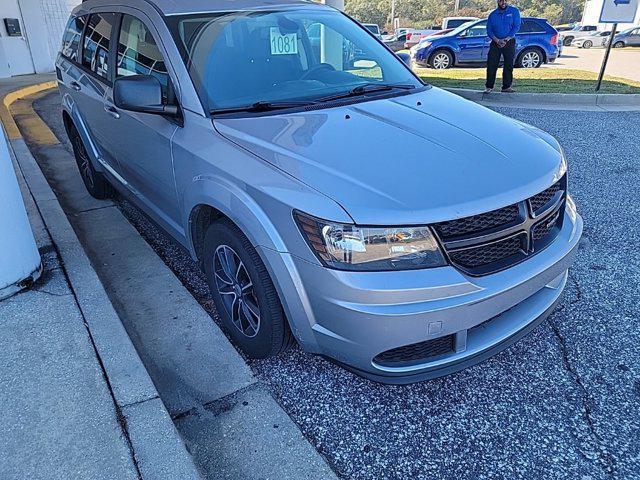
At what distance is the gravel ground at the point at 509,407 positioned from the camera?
209 cm

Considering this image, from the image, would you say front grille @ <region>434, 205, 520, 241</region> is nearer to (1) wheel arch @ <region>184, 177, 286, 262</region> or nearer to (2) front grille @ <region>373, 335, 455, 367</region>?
(2) front grille @ <region>373, 335, 455, 367</region>

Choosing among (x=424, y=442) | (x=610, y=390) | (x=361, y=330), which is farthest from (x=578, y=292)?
(x=361, y=330)

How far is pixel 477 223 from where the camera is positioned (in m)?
2.06

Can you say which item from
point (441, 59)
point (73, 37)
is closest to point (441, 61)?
point (441, 59)

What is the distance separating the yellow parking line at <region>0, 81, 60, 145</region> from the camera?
698 centimetres

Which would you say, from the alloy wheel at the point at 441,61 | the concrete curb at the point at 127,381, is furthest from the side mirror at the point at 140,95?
the alloy wheel at the point at 441,61

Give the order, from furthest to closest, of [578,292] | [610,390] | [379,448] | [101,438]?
[578,292] → [610,390] → [379,448] → [101,438]

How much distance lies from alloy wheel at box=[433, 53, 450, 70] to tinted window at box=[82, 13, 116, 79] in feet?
46.2

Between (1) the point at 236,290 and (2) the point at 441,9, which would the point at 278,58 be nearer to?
(1) the point at 236,290

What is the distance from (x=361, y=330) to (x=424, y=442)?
63cm

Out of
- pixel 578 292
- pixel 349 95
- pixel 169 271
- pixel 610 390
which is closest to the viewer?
pixel 610 390

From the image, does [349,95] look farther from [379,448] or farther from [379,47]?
[379,448]

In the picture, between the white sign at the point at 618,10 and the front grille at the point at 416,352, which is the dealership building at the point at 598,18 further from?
the front grille at the point at 416,352

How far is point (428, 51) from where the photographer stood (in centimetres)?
1614
